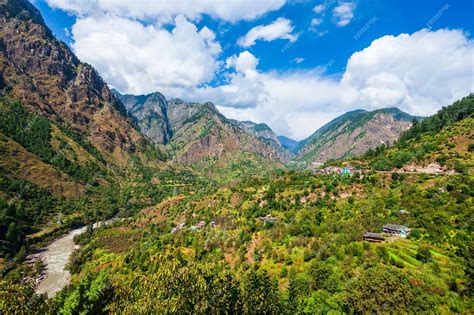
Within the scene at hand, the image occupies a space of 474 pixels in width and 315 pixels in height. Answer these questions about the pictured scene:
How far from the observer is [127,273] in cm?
8056

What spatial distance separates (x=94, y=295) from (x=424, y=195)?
7623cm

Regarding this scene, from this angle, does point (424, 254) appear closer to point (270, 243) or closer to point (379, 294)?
point (379, 294)

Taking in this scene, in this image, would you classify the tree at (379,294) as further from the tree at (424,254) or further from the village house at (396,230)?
A: the village house at (396,230)

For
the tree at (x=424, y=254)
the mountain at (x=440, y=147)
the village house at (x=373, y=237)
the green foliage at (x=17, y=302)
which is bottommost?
the tree at (x=424, y=254)

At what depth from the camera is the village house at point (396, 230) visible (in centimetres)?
5784

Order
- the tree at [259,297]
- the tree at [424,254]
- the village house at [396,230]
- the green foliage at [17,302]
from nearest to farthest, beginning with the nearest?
1. the green foliage at [17,302]
2. the tree at [259,297]
3. the tree at [424,254]
4. the village house at [396,230]

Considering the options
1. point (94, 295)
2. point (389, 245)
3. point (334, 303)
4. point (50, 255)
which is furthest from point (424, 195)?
point (50, 255)

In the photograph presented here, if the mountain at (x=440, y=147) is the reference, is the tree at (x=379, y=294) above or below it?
below

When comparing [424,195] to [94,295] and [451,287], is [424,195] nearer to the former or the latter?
[451,287]

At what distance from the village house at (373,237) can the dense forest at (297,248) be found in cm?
131

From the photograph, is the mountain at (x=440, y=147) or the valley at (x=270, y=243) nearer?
the valley at (x=270, y=243)

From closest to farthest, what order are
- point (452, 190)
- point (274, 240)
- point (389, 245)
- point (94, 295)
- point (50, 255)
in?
point (94, 295), point (389, 245), point (452, 190), point (274, 240), point (50, 255)

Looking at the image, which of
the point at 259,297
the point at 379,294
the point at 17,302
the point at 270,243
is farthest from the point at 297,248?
the point at 17,302

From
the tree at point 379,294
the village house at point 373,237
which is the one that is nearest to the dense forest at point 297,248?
the tree at point 379,294
